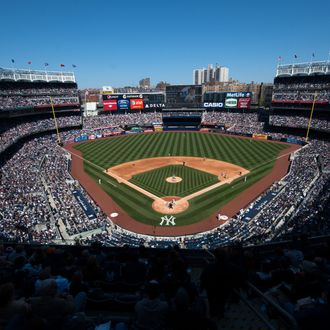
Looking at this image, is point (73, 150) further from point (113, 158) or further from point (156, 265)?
point (156, 265)

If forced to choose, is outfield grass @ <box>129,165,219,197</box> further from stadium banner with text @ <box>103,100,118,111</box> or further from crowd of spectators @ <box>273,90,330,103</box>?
stadium banner with text @ <box>103,100,118,111</box>

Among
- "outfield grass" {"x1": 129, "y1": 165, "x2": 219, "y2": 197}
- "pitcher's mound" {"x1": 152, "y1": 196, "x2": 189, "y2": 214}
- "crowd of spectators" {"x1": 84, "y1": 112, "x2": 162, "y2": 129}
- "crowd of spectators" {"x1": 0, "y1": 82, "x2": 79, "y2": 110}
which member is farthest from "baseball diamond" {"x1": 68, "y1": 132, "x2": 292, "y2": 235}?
"crowd of spectators" {"x1": 0, "y1": 82, "x2": 79, "y2": 110}

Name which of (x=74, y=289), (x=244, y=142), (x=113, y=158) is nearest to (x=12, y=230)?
(x=74, y=289)

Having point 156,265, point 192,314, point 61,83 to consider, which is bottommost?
point 156,265

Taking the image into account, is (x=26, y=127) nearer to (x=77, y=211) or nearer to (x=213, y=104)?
(x=77, y=211)

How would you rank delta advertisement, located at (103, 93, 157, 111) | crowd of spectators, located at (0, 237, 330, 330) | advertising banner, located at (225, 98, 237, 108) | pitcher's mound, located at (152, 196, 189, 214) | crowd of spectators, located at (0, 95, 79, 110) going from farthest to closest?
delta advertisement, located at (103, 93, 157, 111) < advertising banner, located at (225, 98, 237, 108) < crowd of spectators, located at (0, 95, 79, 110) < pitcher's mound, located at (152, 196, 189, 214) < crowd of spectators, located at (0, 237, 330, 330)

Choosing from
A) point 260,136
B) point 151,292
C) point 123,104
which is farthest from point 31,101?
point 151,292
